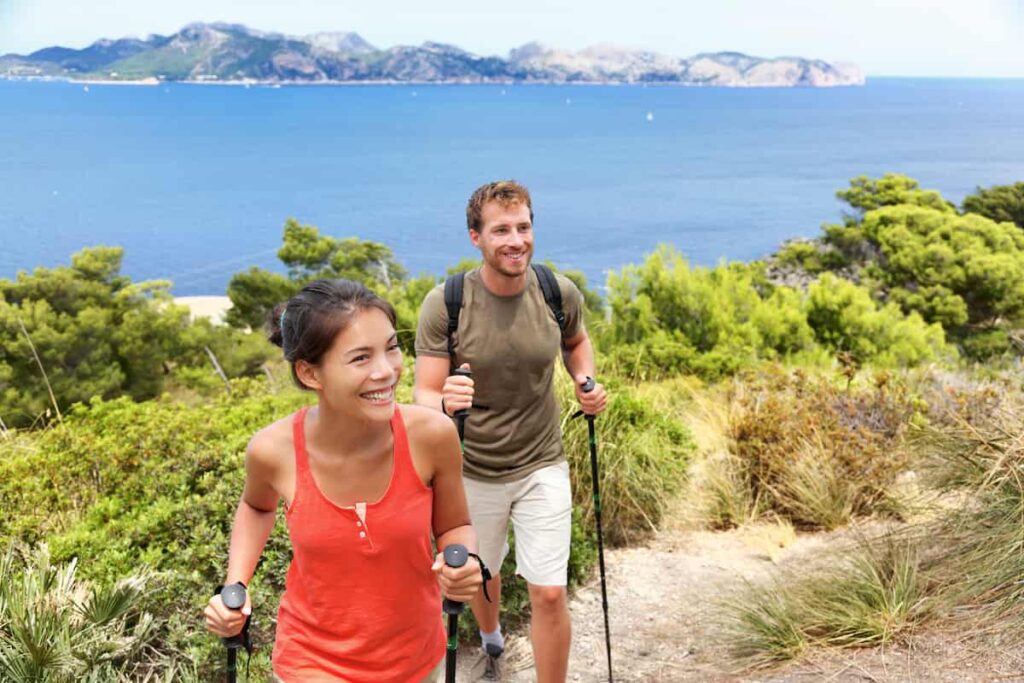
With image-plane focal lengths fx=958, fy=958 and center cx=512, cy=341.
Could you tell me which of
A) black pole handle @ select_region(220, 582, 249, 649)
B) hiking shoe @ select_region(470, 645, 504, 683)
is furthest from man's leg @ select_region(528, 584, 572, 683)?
black pole handle @ select_region(220, 582, 249, 649)

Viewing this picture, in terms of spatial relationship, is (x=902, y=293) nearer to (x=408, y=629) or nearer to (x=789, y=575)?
(x=789, y=575)

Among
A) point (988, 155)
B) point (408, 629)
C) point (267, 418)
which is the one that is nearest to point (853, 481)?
point (267, 418)

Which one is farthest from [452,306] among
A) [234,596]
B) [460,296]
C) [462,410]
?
[234,596]

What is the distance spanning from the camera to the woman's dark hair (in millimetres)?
2410

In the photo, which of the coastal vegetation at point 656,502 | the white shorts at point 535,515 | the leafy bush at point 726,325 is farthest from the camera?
the leafy bush at point 726,325

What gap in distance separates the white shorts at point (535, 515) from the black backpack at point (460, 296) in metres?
0.59

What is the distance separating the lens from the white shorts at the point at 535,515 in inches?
163

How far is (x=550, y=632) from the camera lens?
4070 mm

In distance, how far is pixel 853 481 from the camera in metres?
6.76

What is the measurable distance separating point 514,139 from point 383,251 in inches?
3975

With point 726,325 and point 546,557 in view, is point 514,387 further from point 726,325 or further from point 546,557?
point 726,325

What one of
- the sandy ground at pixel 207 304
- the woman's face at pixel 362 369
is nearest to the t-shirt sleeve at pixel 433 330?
the woman's face at pixel 362 369

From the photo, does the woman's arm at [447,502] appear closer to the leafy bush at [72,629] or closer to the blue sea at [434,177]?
the leafy bush at [72,629]

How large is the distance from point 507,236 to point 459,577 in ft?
6.15
